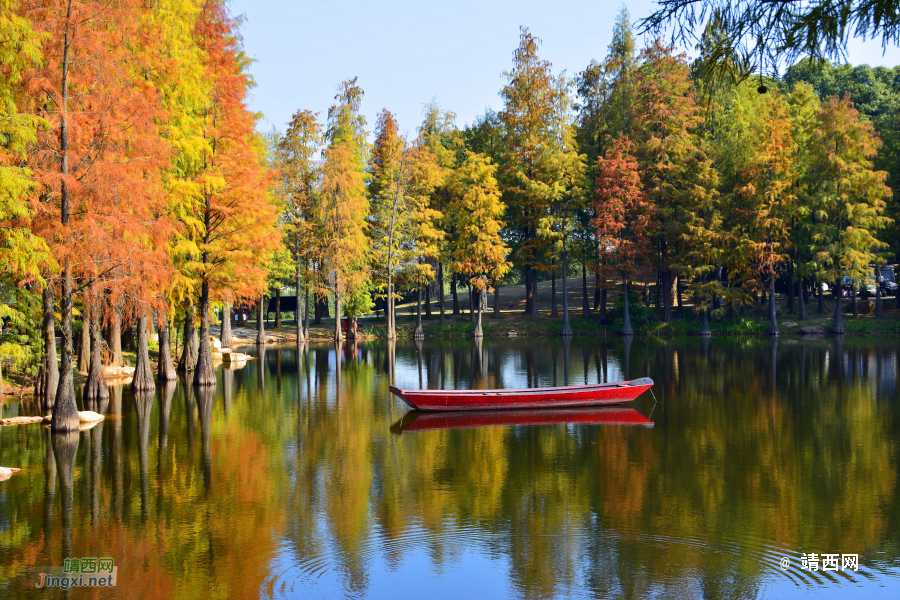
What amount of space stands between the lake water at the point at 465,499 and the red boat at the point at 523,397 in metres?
0.63

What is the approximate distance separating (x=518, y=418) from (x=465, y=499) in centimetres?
925

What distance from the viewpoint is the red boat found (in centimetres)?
2306

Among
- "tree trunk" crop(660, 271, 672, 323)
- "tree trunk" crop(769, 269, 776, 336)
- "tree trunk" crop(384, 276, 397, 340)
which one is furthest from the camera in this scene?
"tree trunk" crop(660, 271, 672, 323)

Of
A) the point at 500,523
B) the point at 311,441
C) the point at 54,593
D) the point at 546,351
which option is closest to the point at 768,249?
the point at 546,351

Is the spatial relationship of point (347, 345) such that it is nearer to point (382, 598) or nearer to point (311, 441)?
point (311, 441)

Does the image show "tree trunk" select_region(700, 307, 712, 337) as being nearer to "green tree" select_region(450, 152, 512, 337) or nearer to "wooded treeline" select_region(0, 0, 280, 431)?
"green tree" select_region(450, 152, 512, 337)

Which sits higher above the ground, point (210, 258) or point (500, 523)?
point (210, 258)

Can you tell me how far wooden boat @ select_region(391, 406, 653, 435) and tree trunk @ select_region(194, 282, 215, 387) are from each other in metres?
10.7

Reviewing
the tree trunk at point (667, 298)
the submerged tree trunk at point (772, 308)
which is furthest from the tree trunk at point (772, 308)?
the tree trunk at point (667, 298)

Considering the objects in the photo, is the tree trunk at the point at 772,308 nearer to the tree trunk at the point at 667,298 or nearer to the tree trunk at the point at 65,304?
the tree trunk at the point at 667,298

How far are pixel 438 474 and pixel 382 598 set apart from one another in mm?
6040

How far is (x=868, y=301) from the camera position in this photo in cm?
5938

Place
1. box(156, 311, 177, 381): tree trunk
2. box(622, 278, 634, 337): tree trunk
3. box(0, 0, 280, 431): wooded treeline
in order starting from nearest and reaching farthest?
box(0, 0, 280, 431): wooded treeline, box(156, 311, 177, 381): tree trunk, box(622, 278, 634, 337): tree trunk

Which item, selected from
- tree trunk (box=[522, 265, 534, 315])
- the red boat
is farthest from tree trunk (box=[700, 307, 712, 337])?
the red boat
